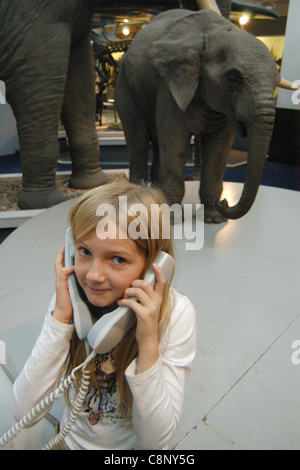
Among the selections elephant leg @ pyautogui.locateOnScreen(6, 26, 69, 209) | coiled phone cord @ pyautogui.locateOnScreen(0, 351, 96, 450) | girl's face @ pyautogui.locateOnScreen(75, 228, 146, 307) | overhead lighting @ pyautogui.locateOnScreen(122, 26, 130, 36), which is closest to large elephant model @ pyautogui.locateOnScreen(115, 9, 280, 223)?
elephant leg @ pyautogui.locateOnScreen(6, 26, 69, 209)

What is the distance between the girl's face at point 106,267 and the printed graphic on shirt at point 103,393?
146 millimetres

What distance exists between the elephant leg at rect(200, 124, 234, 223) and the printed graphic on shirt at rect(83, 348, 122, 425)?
1.62m

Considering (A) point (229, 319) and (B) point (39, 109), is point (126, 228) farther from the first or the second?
(B) point (39, 109)

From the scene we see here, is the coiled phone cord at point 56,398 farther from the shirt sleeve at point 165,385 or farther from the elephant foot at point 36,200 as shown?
the elephant foot at point 36,200

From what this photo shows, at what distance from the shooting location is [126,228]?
0.74m

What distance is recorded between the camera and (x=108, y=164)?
5.91 meters

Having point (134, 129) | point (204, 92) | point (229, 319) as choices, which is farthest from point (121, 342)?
point (134, 129)

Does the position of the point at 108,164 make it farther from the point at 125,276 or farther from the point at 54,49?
the point at 125,276

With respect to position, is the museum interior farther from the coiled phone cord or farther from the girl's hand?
the girl's hand

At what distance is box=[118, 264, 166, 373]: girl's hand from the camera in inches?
27.4

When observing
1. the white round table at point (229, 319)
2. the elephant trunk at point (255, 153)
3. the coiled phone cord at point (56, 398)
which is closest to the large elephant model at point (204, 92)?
the elephant trunk at point (255, 153)

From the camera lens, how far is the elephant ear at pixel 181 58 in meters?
1.86

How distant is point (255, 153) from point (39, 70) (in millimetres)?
1567
